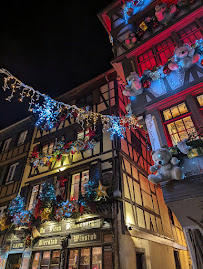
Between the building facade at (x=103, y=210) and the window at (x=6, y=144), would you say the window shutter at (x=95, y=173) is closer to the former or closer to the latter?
the building facade at (x=103, y=210)

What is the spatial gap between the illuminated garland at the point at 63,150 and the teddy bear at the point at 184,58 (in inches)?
225

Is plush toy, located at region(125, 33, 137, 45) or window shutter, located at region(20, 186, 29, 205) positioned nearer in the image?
plush toy, located at region(125, 33, 137, 45)

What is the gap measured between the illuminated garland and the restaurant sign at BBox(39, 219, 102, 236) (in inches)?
139

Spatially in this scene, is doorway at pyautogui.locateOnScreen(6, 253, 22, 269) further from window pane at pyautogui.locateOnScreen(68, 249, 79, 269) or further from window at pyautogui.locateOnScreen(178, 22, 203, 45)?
window at pyautogui.locateOnScreen(178, 22, 203, 45)

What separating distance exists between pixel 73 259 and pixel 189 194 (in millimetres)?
6252

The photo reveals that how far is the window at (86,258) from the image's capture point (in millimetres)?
7383

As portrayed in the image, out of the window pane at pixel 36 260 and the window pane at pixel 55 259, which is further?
the window pane at pixel 36 260

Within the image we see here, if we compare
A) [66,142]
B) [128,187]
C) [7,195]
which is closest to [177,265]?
[128,187]

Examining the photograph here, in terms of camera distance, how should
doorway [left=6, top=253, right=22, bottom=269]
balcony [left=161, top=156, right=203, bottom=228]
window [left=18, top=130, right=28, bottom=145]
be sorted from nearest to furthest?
balcony [left=161, top=156, right=203, bottom=228] < doorway [left=6, top=253, right=22, bottom=269] < window [left=18, top=130, right=28, bottom=145]

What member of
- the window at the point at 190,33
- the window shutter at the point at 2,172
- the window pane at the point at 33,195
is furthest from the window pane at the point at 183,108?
the window shutter at the point at 2,172

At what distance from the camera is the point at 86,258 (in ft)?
25.2

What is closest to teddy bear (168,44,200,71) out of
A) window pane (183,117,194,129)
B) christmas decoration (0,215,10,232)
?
window pane (183,117,194,129)

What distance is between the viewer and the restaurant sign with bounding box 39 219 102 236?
797cm

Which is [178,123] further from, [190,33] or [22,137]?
[22,137]
